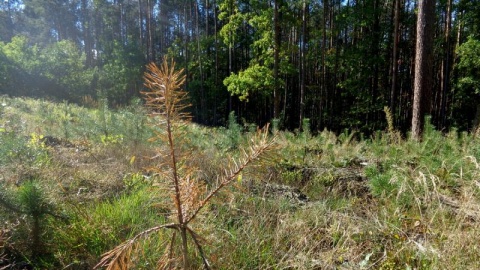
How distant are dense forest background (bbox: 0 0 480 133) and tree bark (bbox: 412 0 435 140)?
21.0 feet

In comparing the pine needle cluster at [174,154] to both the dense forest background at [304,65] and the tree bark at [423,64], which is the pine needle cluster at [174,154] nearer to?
the tree bark at [423,64]

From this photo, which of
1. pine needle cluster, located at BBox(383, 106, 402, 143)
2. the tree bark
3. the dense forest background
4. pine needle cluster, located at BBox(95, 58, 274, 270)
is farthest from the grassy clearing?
the dense forest background

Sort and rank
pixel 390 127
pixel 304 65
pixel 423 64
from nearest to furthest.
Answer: pixel 390 127, pixel 423 64, pixel 304 65

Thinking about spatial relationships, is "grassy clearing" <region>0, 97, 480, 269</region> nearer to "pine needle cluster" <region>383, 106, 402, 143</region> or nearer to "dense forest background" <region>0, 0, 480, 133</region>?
"pine needle cluster" <region>383, 106, 402, 143</region>

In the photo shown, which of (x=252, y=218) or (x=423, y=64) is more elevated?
(x=423, y=64)

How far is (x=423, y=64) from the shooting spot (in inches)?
229

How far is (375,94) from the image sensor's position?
17.2 metres

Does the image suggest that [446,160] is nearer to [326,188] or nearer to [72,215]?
[326,188]

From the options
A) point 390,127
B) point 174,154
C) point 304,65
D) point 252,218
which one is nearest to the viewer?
point 174,154

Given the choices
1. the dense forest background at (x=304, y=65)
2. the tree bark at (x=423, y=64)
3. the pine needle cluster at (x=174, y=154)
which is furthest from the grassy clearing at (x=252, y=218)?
the dense forest background at (x=304, y=65)

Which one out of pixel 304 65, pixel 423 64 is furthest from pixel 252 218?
pixel 304 65

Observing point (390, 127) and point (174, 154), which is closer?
point (174, 154)

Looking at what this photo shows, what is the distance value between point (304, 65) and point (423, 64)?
9207 mm

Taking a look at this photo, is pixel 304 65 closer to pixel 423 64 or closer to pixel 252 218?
pixel 423 64
